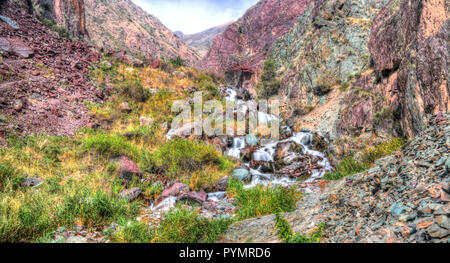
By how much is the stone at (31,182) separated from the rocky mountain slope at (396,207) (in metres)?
3.85

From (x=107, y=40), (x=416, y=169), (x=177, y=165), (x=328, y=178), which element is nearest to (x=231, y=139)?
(x=177, y=165)

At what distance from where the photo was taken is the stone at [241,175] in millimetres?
7023

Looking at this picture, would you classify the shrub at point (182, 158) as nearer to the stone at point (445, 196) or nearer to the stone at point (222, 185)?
the stone at point (222, 185)

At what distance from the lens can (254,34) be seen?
118 ft

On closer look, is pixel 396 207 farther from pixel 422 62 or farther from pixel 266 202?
pixel 422 62

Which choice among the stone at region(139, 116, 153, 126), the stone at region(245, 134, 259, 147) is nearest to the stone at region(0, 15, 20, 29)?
the stone at region(139, 116, 153, 126)

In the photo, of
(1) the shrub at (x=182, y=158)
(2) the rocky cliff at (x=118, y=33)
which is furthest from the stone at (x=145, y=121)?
(2) the rocky cliff at (x=118, y=33)

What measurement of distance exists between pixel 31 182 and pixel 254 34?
37.8 metres

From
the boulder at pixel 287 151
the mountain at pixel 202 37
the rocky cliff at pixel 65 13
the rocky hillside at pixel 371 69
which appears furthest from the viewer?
the mountain at pixel 202 37

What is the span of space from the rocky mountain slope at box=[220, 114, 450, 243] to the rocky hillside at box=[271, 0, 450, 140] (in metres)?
1.75

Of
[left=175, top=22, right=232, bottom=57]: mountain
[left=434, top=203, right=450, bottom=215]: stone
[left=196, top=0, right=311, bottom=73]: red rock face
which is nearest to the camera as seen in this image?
[left=434, top=203, right=450, bottom=215]: stone

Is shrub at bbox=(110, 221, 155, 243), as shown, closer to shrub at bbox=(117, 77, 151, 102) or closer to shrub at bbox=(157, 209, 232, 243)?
shrub at bbox=(157, 209, 232, 243)

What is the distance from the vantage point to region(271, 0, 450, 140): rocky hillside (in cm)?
421

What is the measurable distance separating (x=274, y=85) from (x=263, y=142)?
11.0 meters
